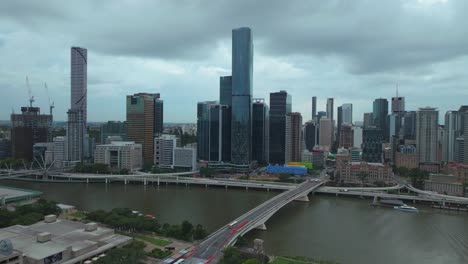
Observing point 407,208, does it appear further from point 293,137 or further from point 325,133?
point 325,133

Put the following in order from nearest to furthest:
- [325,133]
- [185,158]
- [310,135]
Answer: [185,158], [310,135], [325,133]

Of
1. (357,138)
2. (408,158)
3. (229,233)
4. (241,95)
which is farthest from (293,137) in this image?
(229,233)

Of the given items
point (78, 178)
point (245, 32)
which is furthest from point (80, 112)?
point (245, 32)

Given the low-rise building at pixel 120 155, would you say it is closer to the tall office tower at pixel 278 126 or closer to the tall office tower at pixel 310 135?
the tall office tower at pixel 278 126

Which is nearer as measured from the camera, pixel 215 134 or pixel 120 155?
pixel 120 155

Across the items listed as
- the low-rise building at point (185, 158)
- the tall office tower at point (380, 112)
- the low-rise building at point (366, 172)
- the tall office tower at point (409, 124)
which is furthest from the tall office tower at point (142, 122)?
the tall office tower at point (380, 112)

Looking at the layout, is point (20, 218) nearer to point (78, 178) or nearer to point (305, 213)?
point (305, 213)
